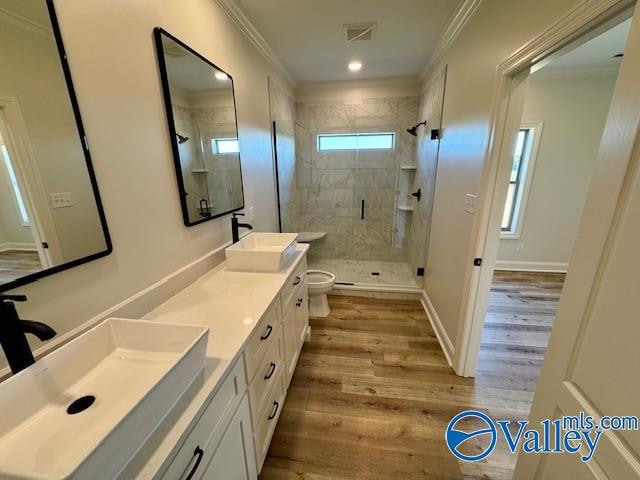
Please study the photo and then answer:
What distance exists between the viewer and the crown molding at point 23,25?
2.27 ft

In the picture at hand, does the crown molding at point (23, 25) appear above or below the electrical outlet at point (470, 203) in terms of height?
above

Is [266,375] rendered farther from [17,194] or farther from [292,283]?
[17,194]

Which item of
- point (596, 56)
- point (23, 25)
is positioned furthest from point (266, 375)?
point (596, 56)

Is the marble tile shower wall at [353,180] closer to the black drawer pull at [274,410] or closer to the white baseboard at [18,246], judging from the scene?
the black drawer pull at [274,410]

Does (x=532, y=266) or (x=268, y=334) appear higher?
(x=268, y=334)

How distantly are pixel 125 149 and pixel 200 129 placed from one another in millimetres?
576

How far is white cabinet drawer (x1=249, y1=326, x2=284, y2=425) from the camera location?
1.12 meters

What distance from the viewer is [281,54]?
8.40 feet

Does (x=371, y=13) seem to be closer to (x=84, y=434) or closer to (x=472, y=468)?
(x=84, y=434)

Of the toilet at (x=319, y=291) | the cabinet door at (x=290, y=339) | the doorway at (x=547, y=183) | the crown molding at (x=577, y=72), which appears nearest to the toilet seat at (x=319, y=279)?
the toilet at (x=319, y=291)

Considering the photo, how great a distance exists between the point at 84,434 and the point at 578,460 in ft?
4.30

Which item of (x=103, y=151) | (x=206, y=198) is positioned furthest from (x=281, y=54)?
(x=103, y=151)

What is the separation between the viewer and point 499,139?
4.91 ft

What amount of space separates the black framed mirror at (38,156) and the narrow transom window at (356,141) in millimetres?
3241
